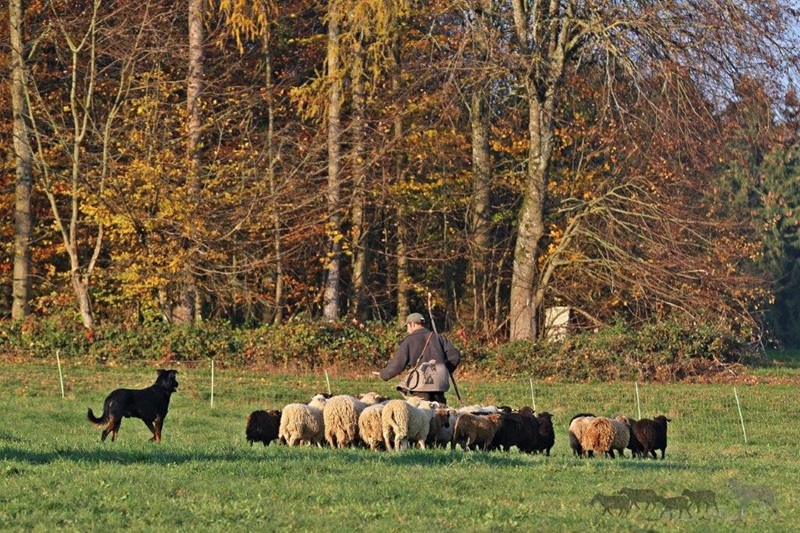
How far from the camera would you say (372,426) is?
1850 cm

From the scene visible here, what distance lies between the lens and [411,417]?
60.2 feet

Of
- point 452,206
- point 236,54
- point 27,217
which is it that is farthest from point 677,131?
point 27,217

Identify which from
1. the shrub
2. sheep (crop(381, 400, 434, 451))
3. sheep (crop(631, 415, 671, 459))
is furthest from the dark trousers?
the shrub

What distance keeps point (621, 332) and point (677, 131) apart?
5.49m

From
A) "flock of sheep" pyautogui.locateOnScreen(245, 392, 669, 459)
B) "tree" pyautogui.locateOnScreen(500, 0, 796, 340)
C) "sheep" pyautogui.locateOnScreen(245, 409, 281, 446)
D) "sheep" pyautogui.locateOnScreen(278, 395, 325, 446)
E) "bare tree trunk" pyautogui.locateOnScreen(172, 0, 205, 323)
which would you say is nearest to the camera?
"flock of sheep" pyautogui.locateOnScreen(245, 392, 669, 459)

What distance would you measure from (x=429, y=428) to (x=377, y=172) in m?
21.5

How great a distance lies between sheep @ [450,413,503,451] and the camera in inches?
755

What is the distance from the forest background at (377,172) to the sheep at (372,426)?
1713 centimetres

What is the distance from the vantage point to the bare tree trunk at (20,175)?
3769 cm

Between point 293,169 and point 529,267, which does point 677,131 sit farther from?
point 293,169

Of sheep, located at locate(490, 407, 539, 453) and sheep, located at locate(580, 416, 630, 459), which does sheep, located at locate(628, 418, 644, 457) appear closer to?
sheep, located at locate(580, 416, 630, 459)

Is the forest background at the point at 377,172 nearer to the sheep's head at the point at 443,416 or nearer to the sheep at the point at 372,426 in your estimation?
the sheep's head at the point at 443,416

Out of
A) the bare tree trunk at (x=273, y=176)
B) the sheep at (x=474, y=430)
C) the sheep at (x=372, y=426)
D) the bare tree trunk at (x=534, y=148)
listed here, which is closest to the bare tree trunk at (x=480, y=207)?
the bare tree trunk at (x=534, y=148)

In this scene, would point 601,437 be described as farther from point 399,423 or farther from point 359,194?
point 359,194
